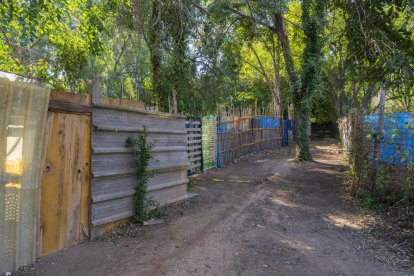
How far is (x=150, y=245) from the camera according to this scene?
13.6ft

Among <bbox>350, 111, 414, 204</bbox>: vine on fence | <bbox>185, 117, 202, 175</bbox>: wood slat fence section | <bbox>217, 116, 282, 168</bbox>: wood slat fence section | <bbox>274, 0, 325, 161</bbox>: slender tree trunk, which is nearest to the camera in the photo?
<bbox>350, 111, 414, 204</bbox>: vine on fence

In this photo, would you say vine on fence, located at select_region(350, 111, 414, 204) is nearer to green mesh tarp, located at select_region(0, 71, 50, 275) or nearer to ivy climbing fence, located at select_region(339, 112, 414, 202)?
ivy climbing fence, located at select_region(339, 112, 414, 202)

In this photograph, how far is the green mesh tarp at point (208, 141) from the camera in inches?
407

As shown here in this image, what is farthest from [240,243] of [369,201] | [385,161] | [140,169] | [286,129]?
[286,129]

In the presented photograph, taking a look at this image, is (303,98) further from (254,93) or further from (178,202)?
(254,93)

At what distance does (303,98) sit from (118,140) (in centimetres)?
988

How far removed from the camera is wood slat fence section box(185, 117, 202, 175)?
9.27m

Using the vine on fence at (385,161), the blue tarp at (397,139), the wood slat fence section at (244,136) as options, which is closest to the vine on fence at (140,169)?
the vine on fence at (385,161)

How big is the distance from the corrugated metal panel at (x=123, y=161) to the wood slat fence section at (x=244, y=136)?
549 cm

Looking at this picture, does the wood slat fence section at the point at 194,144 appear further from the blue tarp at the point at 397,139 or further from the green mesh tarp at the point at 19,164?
the green mesh tarp at the point at 19,164

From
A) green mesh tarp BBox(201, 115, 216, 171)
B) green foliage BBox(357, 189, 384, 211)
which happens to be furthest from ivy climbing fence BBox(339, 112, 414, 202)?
green mesh tarp BBox(201, 115, 216, 171)

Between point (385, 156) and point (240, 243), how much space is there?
3.76m

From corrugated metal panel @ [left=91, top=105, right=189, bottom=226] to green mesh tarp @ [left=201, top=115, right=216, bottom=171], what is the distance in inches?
159

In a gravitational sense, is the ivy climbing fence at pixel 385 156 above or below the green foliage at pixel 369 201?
above
